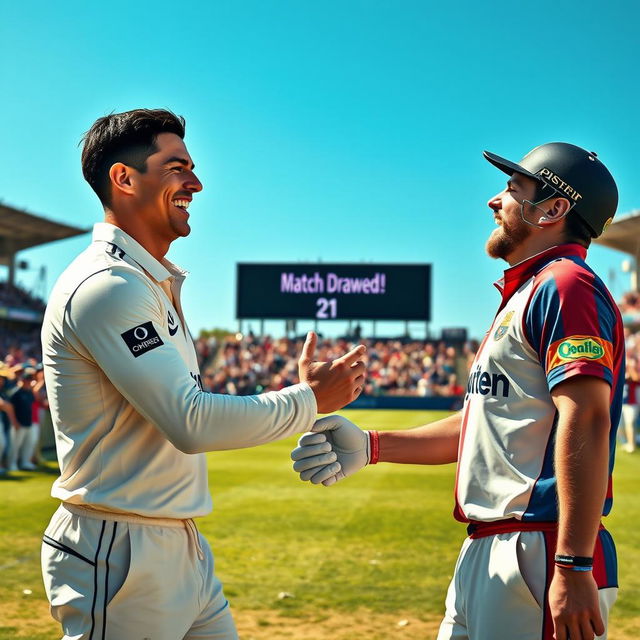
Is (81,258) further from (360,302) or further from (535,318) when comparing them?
(360,302)

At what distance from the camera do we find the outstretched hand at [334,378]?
3043 millimetres

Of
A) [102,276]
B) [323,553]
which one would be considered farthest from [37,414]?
[102,276]

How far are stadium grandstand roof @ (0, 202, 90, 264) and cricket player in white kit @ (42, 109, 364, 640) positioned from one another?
52.7 m

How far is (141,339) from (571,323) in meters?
1.51

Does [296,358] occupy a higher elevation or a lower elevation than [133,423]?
higher

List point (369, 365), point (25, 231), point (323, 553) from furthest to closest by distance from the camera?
point (25, 231) < point (369, 365) < point (323, 553)

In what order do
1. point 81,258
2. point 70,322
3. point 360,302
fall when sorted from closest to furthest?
point 70,322 → point 81,258 → point 360,302

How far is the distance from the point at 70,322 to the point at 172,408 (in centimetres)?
51

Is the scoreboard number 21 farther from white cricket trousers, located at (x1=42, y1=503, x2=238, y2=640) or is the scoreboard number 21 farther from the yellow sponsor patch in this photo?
the yellow sponsor patch

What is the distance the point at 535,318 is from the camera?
288cm

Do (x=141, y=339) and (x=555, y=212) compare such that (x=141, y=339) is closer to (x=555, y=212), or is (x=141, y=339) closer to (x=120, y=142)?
(x=120, y=142)

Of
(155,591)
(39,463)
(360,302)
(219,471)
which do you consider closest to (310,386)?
(155,591)

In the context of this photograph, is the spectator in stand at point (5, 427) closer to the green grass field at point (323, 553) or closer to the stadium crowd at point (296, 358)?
the green grass field at point (323, 553)

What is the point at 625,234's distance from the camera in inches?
2309
